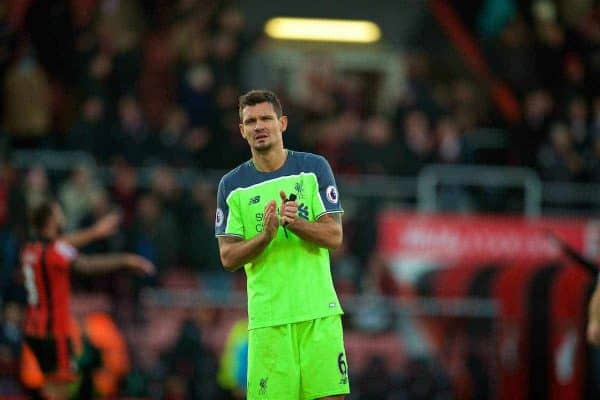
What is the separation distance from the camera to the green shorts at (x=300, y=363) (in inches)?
314

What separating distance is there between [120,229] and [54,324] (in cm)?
465

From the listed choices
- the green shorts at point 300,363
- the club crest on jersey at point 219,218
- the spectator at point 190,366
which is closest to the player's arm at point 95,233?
the club crest on jersey at point 219,218

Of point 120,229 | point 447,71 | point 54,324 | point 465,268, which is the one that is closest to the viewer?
point 54,324

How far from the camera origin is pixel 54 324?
11.9 meters

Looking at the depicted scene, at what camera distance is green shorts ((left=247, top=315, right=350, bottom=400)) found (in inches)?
314

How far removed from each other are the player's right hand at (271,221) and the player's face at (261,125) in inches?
17.8

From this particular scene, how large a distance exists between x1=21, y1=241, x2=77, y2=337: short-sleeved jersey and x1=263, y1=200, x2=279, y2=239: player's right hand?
170 inches

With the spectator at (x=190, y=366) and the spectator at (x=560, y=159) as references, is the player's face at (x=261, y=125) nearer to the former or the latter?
the spectator at (x=190, y=366)

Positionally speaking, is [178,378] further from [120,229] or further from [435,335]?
[435,335]

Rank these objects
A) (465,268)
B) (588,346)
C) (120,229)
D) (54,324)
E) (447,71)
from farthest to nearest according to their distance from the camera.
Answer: (447,71), (465,268), (120,229), (588,346), (54,324)

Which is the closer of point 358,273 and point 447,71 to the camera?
point 358,273

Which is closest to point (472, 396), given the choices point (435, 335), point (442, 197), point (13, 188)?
point (435, 335)

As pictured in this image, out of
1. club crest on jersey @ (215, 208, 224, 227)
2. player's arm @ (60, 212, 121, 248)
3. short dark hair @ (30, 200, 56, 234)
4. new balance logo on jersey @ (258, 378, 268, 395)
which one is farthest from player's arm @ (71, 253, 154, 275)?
new balance logo on jersey @ (258, 378, 268, 395)

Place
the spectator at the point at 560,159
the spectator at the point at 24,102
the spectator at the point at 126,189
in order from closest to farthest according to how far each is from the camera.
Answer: the spectator at the point at 126,189 < the spectator at the point at 24,102 < the spectator at the point at 560,159
